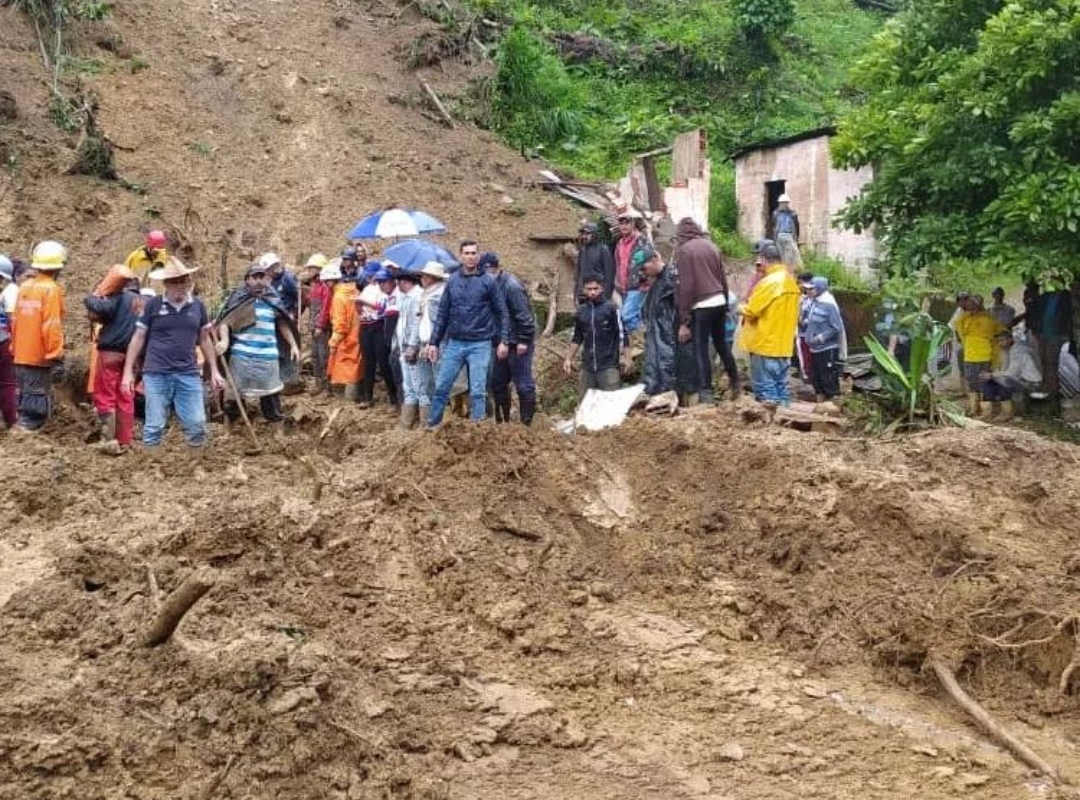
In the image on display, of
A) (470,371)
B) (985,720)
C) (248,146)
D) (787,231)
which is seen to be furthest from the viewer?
(248,146)

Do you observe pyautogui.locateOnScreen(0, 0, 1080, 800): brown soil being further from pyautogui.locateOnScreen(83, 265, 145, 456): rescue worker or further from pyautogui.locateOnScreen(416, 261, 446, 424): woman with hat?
pyautogui.locateOnScreen(83, 265, 145, 456): rescue worker

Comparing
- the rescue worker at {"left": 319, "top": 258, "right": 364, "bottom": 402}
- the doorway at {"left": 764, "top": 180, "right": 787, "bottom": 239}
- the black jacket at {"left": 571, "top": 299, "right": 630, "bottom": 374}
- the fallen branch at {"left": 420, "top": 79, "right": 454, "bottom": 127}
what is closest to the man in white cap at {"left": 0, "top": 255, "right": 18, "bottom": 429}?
the rescue worker at {"left": 319, "top": 258, "right": 364, "bottom": 402}

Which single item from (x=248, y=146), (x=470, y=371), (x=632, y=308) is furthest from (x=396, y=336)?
(x=248, y=146)

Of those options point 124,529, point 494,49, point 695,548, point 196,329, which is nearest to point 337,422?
point 196,329

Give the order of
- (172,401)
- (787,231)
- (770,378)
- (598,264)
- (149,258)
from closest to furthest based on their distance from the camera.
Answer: (172,401) < (770,378) < (598,264) < (149,258) < (787,231)

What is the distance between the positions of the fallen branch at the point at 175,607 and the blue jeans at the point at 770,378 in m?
5.95

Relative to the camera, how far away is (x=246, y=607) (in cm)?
529

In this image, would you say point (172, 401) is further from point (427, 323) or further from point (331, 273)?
point (331, 273)

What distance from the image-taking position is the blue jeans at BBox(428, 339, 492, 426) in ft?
29.5

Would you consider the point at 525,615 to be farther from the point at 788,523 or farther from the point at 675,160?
the point at 675,160

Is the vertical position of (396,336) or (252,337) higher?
(252,337)

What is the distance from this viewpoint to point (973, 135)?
10.1 meters

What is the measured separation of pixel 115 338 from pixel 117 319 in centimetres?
14

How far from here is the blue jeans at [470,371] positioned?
8984 millimetres
